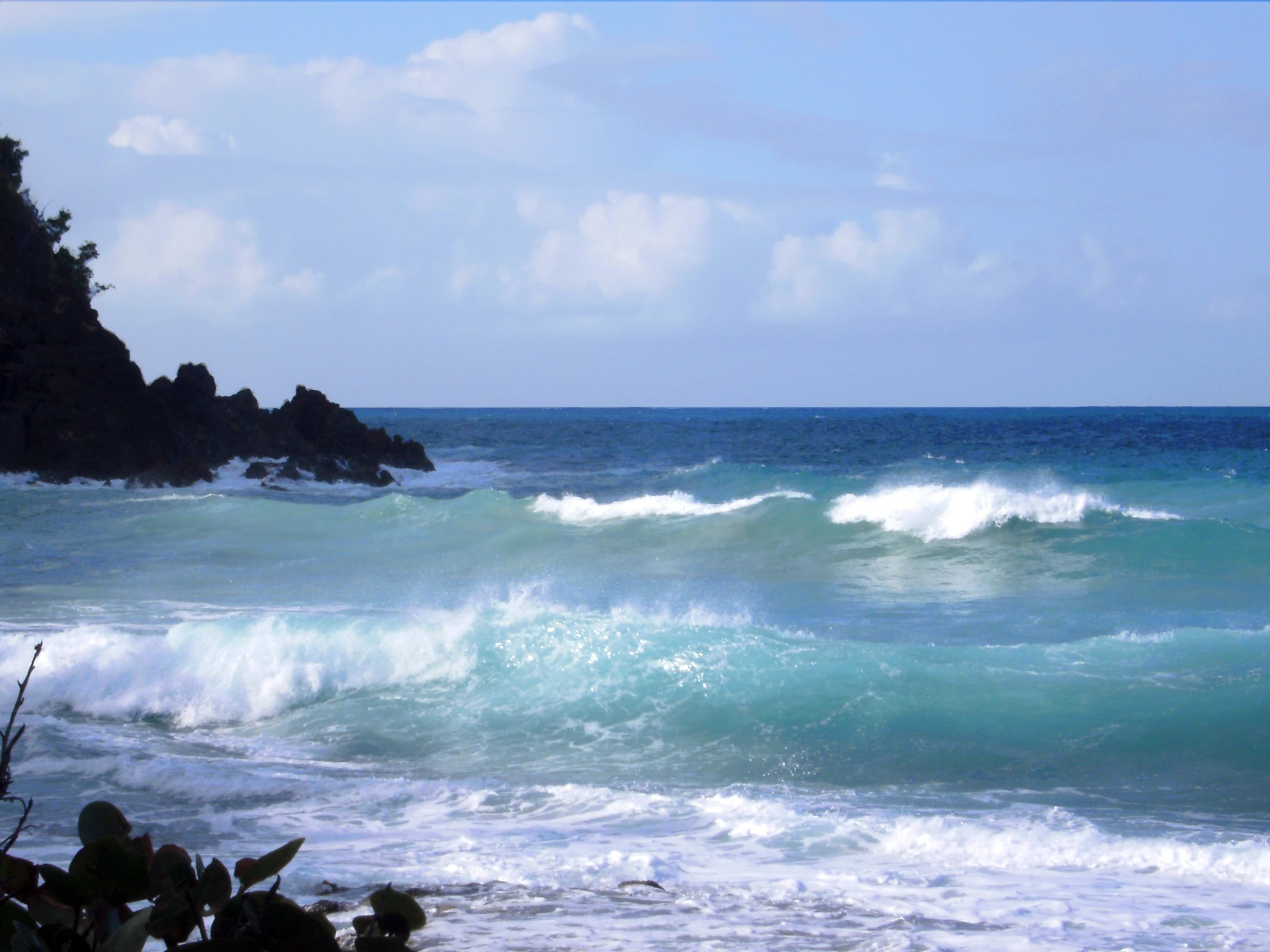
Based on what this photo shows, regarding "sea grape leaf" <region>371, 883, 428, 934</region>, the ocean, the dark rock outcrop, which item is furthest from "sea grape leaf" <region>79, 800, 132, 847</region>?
the dark rock outcrop

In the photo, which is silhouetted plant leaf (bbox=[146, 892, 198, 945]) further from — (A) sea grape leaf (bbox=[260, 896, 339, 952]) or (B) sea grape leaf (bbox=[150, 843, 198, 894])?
(A) sea grape leaf (bbox=[260, 896, 339, 952])

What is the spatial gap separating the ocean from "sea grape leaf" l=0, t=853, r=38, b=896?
→ 8.35ft

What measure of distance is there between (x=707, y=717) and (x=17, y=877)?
294 inches

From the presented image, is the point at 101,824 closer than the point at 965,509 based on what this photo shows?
Yes

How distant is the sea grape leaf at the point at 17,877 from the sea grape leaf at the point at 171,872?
0.81 feet

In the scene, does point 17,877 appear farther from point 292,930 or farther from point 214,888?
point 292,930

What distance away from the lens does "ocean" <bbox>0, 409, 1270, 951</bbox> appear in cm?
501

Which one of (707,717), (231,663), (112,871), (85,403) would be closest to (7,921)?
(112,871)

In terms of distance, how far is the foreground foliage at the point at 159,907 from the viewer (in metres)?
1.79

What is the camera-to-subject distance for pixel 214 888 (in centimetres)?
188

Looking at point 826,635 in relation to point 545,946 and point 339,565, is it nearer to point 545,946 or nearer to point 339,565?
point 545,946

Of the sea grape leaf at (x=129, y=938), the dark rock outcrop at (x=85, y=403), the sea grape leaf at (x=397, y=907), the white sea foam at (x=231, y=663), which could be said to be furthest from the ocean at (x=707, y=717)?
the dark rock outcrop at (x=85, y=403)

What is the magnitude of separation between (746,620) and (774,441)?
158 feet

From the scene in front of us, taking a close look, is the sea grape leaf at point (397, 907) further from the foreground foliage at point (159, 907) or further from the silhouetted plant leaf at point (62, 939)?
the silhouetted plant leaf at point (62, 939)
